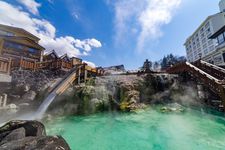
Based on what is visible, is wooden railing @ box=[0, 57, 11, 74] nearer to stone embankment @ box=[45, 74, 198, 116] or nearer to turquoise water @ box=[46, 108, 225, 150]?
turquoise water @ box=[46, 108, 225, 150]

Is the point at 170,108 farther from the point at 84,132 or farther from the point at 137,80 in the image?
the point at 84,132

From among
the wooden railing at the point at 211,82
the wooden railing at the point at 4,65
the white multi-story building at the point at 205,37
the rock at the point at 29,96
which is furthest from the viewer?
the white multi-story building at the point at 205,37

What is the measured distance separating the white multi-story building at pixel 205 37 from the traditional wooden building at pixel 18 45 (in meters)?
33.7

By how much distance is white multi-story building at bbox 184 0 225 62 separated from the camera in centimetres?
3928

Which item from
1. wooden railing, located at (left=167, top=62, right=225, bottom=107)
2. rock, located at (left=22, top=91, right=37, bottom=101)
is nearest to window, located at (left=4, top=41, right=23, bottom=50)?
rock, located at (left=22, top=91, right=37, bottom=101)

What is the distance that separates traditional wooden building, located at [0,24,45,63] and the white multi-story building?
33.7m

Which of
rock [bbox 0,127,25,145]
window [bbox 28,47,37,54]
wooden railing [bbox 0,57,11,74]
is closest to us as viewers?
rock [bbox 0,127,25,145]

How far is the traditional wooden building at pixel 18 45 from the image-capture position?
66.4ft

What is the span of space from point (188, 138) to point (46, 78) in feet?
44.1

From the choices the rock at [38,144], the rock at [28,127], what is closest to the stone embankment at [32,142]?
the rock at [38,144]

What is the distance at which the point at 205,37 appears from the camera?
148ft

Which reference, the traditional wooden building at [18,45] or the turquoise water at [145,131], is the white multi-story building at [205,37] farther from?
the traditional wooden building at [18,45]

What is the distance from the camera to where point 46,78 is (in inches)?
562

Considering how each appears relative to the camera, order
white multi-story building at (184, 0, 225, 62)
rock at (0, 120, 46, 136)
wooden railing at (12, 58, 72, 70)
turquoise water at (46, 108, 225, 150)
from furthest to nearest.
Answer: white multi-story building at (184, 0, 225, 62) → wooden railing at (12, 58, 72, 70) → turquoise water at (46, 108, 225, 150) → rock at (0, 120, 46, 136)
